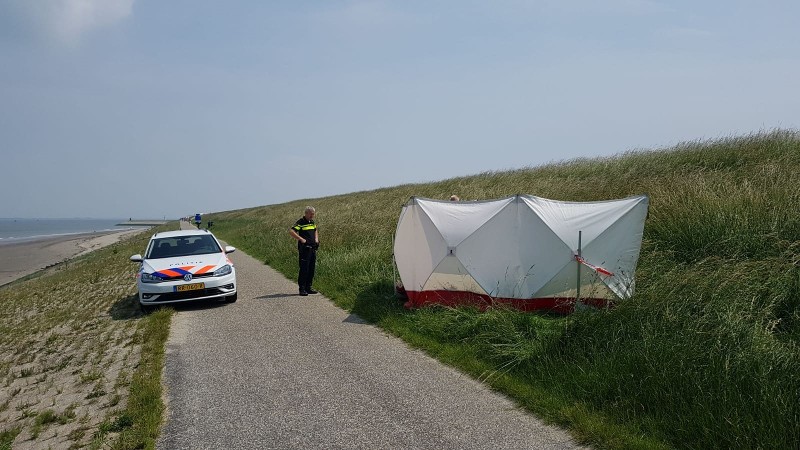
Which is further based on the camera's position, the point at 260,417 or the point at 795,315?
the point at 795,315

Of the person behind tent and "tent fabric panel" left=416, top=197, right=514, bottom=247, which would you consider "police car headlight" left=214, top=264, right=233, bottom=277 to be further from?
"tent fabric panel" left=416, top=197, right=514, bottom=247

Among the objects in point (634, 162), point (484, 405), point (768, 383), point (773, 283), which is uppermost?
point (634, 162)

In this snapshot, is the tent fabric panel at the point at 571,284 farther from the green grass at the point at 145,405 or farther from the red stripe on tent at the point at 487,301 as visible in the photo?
the green grass at the point at 145,405

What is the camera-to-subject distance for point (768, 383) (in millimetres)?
4445

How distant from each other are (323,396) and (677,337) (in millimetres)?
3492

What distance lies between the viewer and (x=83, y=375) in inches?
271

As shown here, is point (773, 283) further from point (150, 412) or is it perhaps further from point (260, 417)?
point (150, 412)

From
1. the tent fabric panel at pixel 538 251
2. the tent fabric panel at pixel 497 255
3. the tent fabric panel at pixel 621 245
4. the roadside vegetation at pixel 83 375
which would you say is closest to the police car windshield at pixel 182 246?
the roadside vegetation at pixel 83 375

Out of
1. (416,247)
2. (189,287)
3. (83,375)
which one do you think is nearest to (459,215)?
(416,247)

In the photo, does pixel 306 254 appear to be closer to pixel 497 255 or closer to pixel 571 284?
pixel 497 255

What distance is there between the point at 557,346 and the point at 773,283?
97.0 inches

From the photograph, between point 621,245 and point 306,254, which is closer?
point 621,245

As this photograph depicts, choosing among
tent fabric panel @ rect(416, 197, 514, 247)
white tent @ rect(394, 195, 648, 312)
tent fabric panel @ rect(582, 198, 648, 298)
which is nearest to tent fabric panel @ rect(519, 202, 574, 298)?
white tent @ rect(394, 195, 648, 312)

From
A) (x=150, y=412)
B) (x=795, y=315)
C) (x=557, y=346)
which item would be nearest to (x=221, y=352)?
(x=150, y=412)
